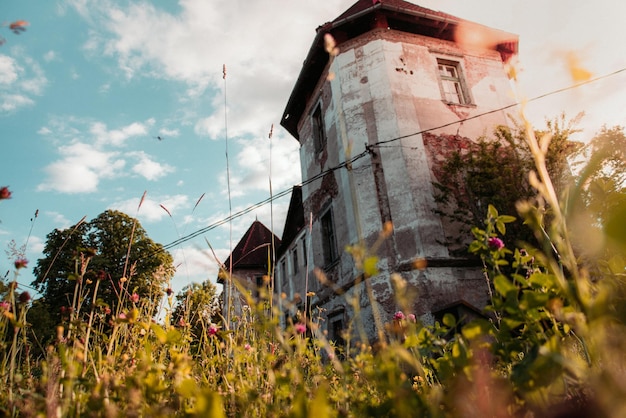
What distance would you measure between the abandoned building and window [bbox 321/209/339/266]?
0.10 feet

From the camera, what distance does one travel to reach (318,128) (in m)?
11.1

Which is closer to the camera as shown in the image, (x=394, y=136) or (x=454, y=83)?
(x=394, y=136)

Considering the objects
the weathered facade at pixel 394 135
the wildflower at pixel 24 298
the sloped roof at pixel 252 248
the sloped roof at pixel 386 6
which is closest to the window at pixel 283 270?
the sloped roof at pixel 252 248

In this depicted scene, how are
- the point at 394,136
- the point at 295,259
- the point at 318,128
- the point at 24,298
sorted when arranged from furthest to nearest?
1. the point at 295,259
2. the point at 318,128
3. the point at 394,136
4. the point at 24,298

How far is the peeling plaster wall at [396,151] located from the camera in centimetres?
708

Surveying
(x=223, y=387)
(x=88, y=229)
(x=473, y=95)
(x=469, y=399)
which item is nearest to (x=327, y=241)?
(x=473, y=95)

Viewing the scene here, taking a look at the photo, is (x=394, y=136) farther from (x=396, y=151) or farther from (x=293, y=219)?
(x=293, y=219)

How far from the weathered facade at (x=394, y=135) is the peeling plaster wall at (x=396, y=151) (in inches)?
1.0

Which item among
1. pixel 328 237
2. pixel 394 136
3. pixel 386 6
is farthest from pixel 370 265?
pixel 386 6

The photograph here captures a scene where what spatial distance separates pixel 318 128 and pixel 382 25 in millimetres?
3391

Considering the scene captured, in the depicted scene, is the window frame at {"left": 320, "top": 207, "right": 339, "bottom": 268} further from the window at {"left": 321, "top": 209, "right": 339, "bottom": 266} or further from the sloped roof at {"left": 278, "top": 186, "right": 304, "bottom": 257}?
the sloped roof at {"left": 278, "top": 186, "right": 304, "bottom": 257}

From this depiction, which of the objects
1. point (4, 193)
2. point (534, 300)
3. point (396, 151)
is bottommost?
point (534, 300)

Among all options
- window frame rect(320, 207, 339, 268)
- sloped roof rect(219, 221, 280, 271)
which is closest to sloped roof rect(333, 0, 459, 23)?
window frame rect(320, 207, 339, 268)

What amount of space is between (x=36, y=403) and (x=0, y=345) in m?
0.52
